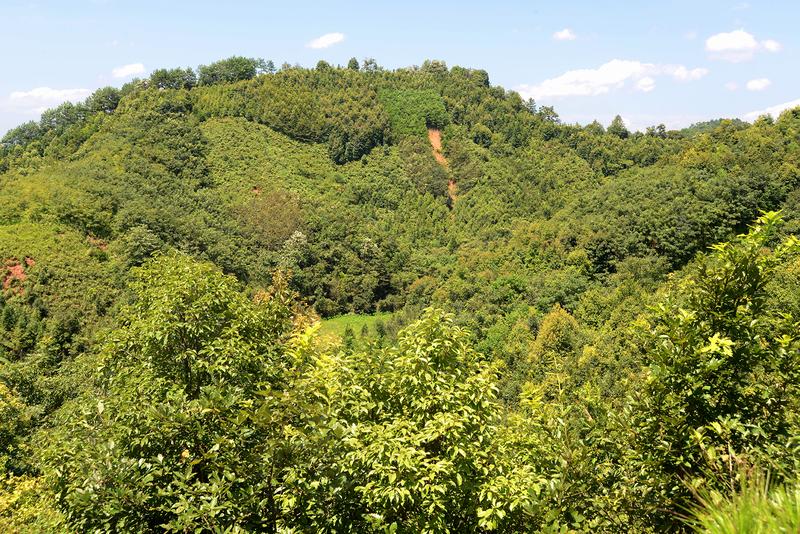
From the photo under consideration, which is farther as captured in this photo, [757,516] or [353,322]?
[353,322]

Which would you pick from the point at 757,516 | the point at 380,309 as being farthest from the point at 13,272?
the point at 757,516

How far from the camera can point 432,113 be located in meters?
92.4

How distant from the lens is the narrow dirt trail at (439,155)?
84.3 meters

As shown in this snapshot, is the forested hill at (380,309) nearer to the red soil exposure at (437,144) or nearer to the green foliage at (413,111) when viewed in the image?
the green foliage at (413,111)

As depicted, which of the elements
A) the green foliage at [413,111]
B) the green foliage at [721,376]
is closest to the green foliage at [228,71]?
the green foliage at [413,111]

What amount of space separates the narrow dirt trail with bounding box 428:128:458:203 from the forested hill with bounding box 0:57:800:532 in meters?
0.78

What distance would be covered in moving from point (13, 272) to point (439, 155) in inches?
2618

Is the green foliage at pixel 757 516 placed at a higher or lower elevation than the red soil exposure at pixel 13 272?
higher

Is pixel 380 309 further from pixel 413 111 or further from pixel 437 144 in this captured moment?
pixel 413 111

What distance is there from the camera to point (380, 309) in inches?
2478

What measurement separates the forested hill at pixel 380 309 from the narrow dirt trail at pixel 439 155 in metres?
0.78

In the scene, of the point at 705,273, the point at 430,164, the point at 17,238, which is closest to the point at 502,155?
the point at 430,164

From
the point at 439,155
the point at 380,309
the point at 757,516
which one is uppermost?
the point at 439,155

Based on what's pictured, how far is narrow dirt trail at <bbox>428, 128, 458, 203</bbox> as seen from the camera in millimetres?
84312
